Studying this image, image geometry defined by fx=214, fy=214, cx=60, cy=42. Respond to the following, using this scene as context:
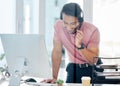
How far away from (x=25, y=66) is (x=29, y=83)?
29cm

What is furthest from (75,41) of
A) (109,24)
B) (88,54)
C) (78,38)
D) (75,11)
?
(109,24)

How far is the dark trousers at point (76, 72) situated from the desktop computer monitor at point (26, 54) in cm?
84

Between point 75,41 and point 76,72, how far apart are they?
420mm

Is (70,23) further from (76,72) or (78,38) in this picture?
(76,72)

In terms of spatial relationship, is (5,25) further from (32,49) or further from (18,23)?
(32,49)

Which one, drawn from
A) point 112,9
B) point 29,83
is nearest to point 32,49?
point 29,83

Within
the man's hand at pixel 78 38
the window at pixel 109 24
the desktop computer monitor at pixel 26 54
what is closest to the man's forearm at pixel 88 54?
the man's hand at pixel 78 38

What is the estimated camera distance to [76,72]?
287 cm

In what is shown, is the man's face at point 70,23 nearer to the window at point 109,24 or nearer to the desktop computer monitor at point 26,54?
the window at point 109,24

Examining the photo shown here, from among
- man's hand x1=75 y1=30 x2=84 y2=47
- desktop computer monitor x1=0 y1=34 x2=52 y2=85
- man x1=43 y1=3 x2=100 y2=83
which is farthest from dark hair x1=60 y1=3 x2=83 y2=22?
desktop computer monitor x1=0 y1=34 x2=52 y2=85

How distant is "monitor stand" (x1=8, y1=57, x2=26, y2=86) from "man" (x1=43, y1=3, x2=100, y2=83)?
0.84m

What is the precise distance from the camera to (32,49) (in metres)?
2.02

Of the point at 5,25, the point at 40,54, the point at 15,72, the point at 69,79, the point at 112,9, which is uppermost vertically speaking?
the point at 112,9

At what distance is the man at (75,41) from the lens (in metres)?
2.89
